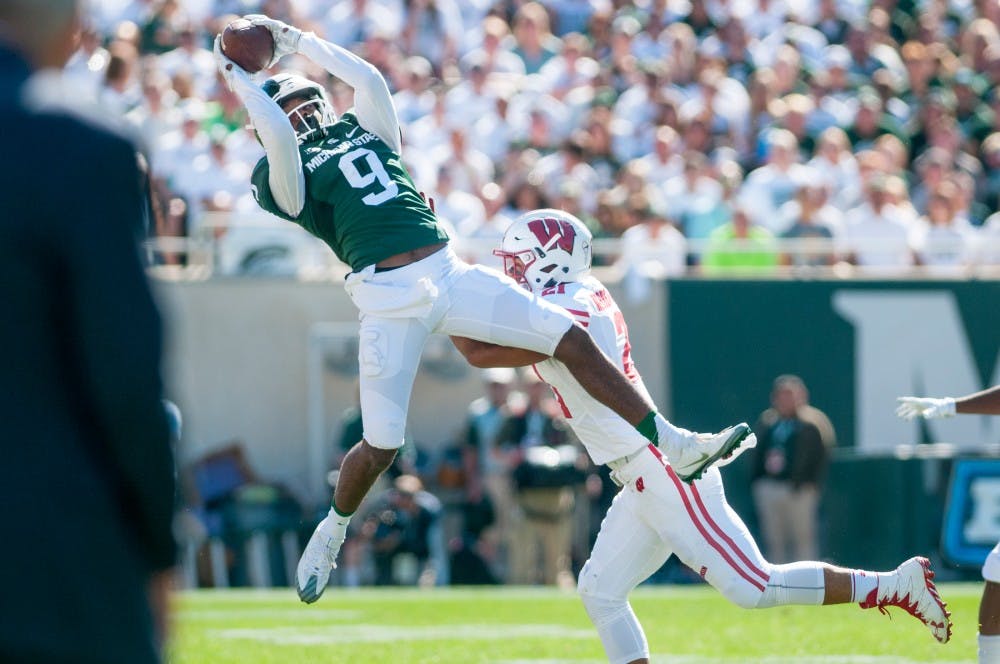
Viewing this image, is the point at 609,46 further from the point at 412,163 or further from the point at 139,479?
the point at 139,479

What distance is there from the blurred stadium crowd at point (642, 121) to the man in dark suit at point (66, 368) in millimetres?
11062

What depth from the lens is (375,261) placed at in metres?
6.03

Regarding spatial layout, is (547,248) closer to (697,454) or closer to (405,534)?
(697,454)

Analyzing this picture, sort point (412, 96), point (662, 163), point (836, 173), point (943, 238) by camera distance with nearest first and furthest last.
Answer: point (943, 238) < point (662, 163) < point (836, 173) < point (412, 96)

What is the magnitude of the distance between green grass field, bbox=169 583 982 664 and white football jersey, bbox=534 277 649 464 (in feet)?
7.03

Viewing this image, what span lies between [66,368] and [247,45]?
392 centimetres

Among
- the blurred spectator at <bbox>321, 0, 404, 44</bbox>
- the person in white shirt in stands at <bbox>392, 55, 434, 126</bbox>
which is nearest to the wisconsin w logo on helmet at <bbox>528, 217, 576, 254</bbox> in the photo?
the person in white shirt in stands at <bbox>392, 55, 434, 126</bbox>

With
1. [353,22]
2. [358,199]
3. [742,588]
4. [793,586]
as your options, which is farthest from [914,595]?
[353,22]

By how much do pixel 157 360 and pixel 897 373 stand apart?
13402 millimetres

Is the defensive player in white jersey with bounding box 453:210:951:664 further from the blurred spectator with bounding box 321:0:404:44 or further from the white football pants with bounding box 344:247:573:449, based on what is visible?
the blurred spectator with bounding box 321:0:404:44

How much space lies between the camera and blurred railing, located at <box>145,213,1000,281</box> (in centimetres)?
1383

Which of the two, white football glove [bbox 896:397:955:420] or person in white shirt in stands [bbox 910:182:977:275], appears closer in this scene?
white football glove [bbox 896:397:955:420]

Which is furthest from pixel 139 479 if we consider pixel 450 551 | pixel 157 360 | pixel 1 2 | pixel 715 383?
pixel 715 383

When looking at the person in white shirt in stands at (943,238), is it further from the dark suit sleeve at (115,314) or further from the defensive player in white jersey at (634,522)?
the dark suit sleeve at (115,314)
